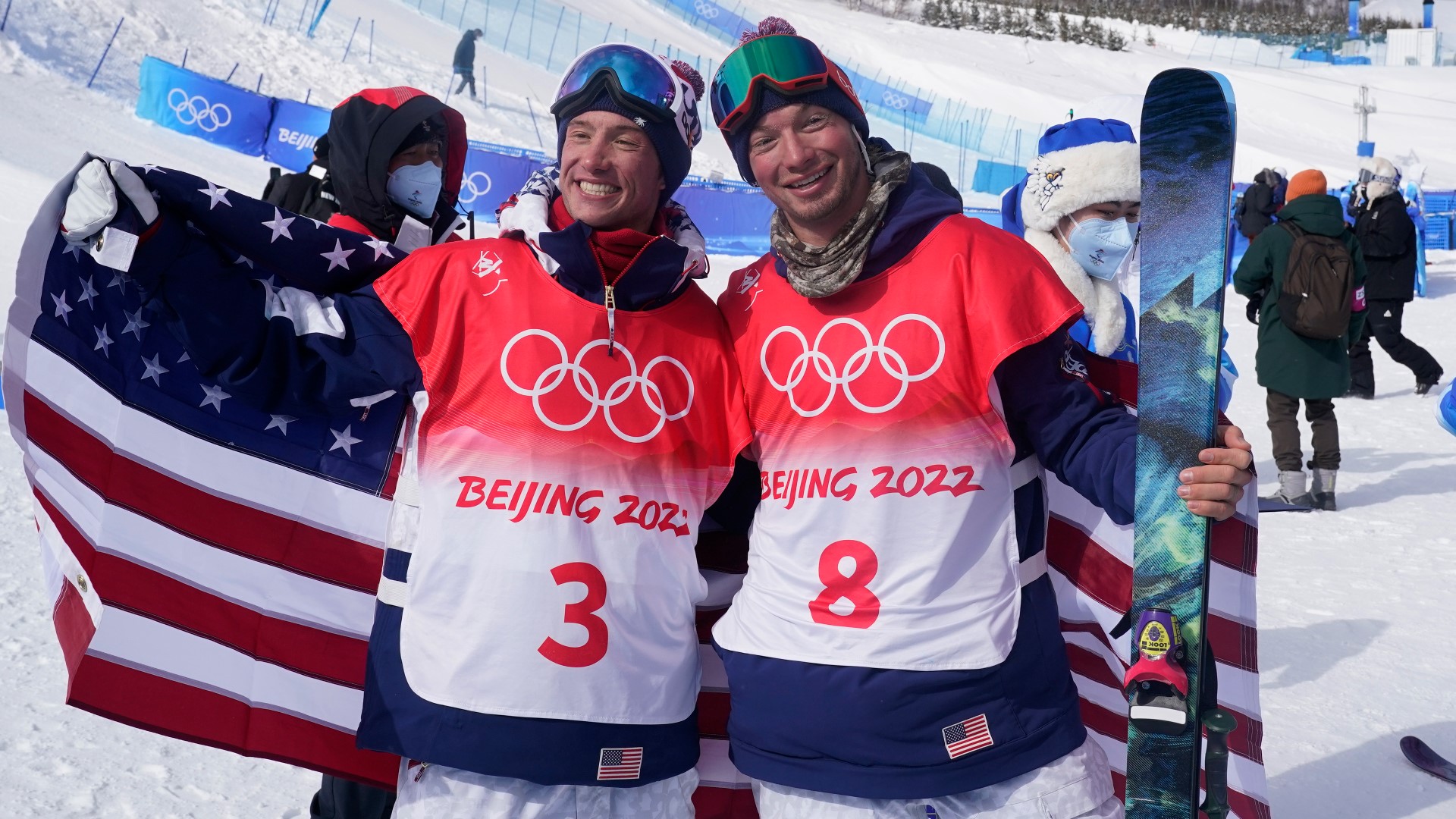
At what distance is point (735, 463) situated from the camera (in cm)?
241

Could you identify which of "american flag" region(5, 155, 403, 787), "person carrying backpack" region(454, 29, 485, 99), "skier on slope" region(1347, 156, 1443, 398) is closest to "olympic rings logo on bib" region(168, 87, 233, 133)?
"person carrying backpack" region(454, 29, 485, 99)

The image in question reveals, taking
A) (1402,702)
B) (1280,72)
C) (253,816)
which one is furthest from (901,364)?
(1280,72)

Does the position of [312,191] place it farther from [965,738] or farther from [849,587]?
[965,738]

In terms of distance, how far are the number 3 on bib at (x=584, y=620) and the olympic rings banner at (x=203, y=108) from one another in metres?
16.4

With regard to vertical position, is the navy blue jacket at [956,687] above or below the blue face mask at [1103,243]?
below

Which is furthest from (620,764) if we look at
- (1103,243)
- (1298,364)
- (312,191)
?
(1298,364)

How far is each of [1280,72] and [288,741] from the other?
54.2m

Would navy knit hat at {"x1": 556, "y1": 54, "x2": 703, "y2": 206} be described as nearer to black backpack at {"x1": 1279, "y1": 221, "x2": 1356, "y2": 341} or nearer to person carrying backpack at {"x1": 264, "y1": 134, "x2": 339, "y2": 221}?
→ person carrying backpack at {"x1": 264, "y1": 134, "x2": 339, "y2": 221}

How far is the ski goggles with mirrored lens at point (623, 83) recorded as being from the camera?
7.69 ft

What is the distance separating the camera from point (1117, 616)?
8.39 feet

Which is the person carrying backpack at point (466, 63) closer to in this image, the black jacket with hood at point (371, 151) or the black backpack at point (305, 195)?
Result: the black backpack at point (305, 195)

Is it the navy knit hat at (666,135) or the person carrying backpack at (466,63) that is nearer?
the navy knit hat at (666,135)

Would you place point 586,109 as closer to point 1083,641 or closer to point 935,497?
point 935,497

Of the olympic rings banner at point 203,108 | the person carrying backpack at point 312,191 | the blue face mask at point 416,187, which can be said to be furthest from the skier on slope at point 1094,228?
the olympic rings banner at point 203,108
